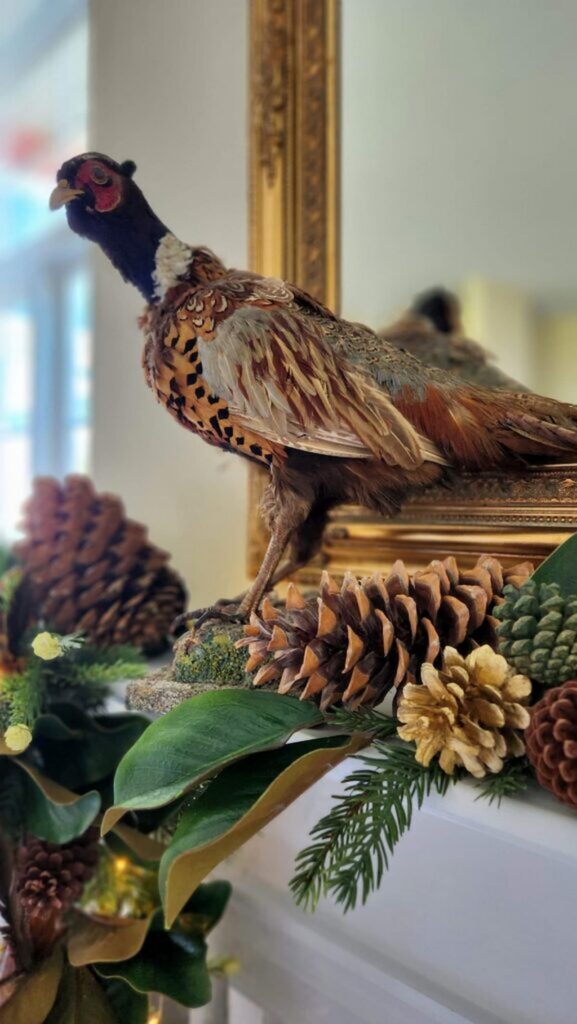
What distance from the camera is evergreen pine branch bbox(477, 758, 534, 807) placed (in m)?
0.31

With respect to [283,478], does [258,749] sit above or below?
below

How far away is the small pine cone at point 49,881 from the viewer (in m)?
0.48

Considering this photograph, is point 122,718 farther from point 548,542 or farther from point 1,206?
point 1,206

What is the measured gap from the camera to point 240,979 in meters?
0.63

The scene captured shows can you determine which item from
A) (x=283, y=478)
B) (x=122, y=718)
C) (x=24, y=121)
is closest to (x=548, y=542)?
(x=283, y=478)

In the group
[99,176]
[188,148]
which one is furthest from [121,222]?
[188,148]

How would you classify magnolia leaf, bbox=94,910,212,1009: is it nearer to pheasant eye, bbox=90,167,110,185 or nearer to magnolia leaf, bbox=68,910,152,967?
magnolia leaf, bbox=68,910,152,967

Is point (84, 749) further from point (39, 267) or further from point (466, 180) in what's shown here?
point (39, 267)

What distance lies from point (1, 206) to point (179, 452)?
76cm

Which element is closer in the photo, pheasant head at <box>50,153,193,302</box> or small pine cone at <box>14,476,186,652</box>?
pheasant head at <box>50,153,193,302</box>

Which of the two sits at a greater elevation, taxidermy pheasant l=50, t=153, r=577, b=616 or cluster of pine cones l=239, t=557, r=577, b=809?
taxidermy pheasant l=50, t=153, r=577, b=616

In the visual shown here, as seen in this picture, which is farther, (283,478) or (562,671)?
(283,478)

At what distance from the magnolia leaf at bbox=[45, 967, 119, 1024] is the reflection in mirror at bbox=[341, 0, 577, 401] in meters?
0.49

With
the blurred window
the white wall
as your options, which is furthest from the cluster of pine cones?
the blurred window
